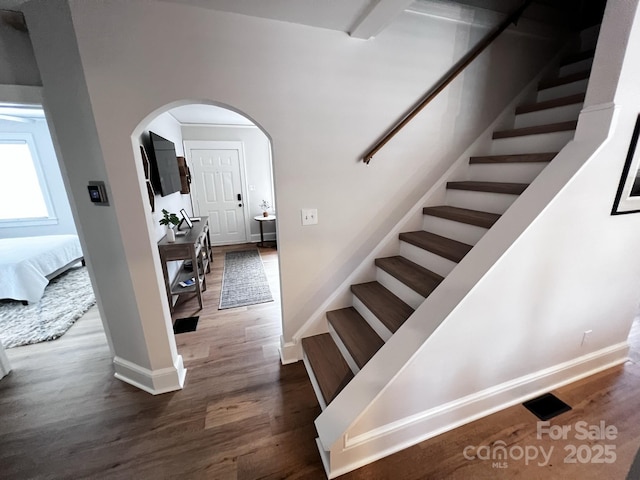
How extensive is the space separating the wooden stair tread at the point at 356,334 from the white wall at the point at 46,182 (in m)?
5.50

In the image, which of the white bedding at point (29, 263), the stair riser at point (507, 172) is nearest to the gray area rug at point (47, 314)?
the white bedding at point (29, 263)

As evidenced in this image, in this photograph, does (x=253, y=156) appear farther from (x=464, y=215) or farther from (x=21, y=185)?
(x=464, y=215)

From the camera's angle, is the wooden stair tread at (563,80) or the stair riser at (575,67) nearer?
the wooden stair tread at (563,80)

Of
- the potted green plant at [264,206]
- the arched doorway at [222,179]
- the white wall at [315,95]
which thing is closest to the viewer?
the white wall at [315,95]

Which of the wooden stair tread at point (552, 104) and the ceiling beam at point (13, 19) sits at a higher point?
the ceiling beam at point (13, 19)

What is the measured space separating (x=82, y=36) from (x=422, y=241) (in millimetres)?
2356

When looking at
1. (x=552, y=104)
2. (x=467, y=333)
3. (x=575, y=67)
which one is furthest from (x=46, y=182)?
(x=575, y=67)

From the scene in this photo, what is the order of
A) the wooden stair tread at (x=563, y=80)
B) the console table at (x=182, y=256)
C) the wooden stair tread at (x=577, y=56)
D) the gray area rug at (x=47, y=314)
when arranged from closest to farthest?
the wooden stair tread at (x=563, y=80)
the wooden stair tread at (x=577, y=56)
the gray area rug at (x=47, y=314)
the console table at (x=182, y=256)

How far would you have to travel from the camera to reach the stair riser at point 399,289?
1.70m

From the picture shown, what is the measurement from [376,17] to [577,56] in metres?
2.07

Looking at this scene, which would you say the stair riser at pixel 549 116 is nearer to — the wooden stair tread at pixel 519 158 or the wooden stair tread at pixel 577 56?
the wooden stair tread at pixel 519 158

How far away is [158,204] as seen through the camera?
289 cm

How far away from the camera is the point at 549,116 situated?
2023 mm

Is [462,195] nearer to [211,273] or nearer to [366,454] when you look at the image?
[366,454]
